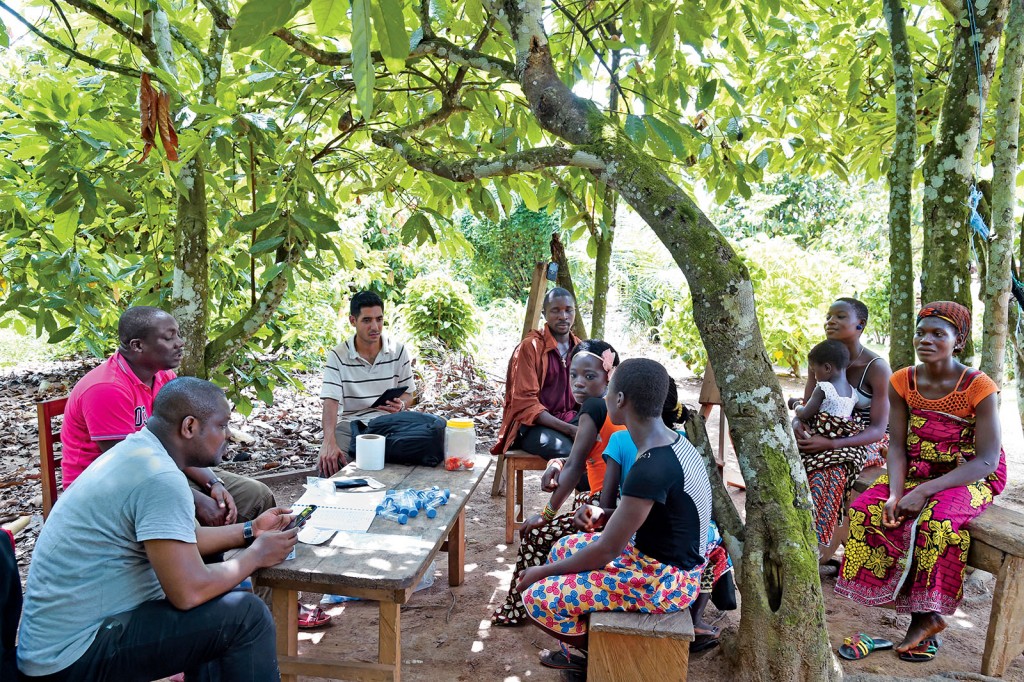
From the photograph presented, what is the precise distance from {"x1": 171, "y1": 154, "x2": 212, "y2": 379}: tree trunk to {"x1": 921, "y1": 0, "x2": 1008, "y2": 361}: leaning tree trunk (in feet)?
13.1

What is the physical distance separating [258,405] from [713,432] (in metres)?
4.49

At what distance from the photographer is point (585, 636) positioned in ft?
8.93

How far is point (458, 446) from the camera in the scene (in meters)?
3.69

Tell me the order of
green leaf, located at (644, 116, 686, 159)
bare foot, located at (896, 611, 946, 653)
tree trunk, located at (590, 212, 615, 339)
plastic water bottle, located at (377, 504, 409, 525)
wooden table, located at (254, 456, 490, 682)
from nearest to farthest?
wooden table, located at (254, 456, 490, 682) < green leaf, located at (644, 116, 686, 159) < plastic water bottle, located at (377, 504, 409, 525) < bare foot, located at (896, 611, 946, 653) < tree trunk, located at (590, 212, 615, 339)

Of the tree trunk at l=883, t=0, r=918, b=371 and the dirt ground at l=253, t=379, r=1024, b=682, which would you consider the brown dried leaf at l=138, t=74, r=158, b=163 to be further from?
the tree trunk at l=883, t=0, r=918, b=371

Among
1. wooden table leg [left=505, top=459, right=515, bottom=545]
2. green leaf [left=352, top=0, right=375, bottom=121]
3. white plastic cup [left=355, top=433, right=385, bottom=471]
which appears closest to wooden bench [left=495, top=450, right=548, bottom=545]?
wooden table leg [left=505, top=459, right=515, bottom=545]

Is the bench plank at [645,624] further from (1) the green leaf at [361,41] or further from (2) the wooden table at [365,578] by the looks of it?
(1) the green leaf at [361,41]

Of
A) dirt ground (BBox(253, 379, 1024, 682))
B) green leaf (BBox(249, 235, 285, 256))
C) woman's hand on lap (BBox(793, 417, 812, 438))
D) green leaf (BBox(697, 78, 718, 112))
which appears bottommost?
dirt ground (BBox(253, 379, 1024, 682))

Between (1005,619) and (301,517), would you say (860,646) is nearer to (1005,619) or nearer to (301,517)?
(1005,619)

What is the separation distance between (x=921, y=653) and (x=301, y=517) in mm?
2657

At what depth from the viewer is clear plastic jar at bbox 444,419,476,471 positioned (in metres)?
3.67

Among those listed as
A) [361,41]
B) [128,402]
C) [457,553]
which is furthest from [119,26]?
[361,41]

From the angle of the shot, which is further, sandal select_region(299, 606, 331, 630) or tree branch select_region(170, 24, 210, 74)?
tree branch select_region(170, 24, 210, 74)

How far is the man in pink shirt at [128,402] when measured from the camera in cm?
292
